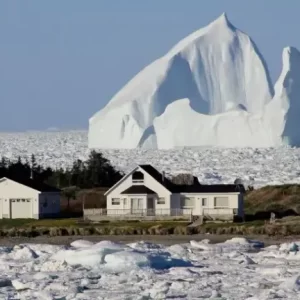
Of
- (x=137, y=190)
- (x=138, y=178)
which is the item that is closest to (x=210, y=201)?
(x=137, y=190)

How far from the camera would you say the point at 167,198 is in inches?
1395

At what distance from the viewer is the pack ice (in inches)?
3127

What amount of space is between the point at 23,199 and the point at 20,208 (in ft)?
1.15

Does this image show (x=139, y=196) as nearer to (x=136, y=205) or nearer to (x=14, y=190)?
(x=136, y=205)

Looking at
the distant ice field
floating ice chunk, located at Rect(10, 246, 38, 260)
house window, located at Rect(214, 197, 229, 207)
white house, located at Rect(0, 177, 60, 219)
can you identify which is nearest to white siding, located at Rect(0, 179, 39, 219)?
white house, located at Rect(0, 177, 60, 219)

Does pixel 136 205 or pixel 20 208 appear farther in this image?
pixel 20 208

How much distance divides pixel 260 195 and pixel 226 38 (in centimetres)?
5282

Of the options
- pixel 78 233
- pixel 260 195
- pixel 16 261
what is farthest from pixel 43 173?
pixel 16 261

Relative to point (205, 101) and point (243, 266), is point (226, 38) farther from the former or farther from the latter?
point (243, 266)

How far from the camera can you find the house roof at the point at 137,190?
3575cm

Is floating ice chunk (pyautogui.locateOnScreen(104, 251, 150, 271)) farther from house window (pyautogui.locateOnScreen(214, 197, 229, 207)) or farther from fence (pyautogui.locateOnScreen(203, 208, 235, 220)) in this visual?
house window (pyautogui.locateOnScreen(214, 197, 229, 207))

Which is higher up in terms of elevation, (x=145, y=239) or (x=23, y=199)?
(x=23, y=199)

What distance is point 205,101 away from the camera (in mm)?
90750

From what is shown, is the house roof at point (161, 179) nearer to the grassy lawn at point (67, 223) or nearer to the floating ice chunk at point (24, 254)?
the grassy lawn at point (67, 223)
